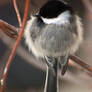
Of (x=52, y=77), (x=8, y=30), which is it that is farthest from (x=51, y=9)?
(x=52, y=77)

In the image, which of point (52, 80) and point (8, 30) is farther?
point (52, 80)

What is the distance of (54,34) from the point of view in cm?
125

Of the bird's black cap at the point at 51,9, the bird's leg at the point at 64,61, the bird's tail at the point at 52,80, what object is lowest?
the bird's tail at the point at 52,80

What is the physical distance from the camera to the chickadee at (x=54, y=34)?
125cm

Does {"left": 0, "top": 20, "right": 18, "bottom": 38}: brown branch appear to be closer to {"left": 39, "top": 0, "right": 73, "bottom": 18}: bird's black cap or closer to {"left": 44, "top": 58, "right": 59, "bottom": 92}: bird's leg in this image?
{"left": 39, "top": 0, "right": 73, "bottom": 18}: bird's black cap

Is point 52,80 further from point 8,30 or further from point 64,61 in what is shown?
point 8,30

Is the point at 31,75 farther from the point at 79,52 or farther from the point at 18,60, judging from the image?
the point at 79,52

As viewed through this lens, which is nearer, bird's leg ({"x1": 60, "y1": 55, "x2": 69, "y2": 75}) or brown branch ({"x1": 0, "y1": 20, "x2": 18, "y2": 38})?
brown branch ({"x1": 0, "y1": 20, "x2": 18, "y2": 38})

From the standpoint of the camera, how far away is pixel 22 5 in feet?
7.06

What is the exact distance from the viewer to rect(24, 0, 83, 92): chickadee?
125 cm

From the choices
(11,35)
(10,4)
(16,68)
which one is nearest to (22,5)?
(10,4)

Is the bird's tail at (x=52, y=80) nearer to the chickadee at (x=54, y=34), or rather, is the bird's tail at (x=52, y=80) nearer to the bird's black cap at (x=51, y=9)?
the chickadee at (x=54, y=34)

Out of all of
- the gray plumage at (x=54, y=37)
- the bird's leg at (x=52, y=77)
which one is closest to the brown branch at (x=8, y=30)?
the gray plumage at (x=54, y=37)

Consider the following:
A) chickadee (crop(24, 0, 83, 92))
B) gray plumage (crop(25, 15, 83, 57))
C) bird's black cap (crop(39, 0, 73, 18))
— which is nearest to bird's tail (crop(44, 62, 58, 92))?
chickadee (crop(24, 0, 83, 92))
